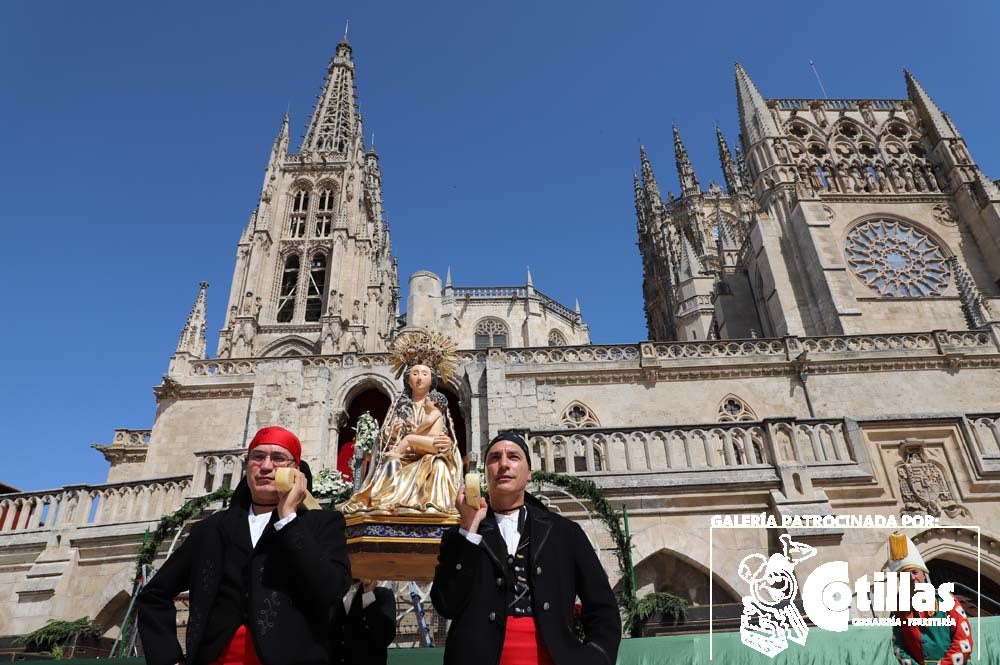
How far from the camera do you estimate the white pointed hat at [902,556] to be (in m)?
4.27

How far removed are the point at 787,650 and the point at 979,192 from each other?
97.0 feet

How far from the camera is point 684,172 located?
5134 cm

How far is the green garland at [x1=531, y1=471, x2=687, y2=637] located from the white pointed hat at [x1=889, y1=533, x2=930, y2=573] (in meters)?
3.08

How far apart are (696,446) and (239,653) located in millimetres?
8903

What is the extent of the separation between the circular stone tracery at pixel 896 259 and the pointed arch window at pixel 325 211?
31.7 metres

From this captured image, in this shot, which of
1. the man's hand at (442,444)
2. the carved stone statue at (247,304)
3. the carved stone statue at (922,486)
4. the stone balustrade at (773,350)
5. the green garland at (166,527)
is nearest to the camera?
the man's hand at (442,444)

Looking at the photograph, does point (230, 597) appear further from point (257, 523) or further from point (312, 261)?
point (312, 261)

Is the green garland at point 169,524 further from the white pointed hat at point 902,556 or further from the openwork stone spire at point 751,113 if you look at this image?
the openwork stone spire at point 751,113

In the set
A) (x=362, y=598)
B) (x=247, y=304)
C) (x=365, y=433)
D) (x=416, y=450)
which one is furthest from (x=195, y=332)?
(x=362, y=598)

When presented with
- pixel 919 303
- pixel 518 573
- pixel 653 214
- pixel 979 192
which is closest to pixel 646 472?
pixel 518 573

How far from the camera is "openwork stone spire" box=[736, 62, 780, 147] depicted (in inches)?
1140

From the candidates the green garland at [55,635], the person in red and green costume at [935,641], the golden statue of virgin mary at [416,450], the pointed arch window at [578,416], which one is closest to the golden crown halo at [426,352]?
the golden statue of virgin mary at [416,450]

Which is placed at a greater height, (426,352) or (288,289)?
(288,289)

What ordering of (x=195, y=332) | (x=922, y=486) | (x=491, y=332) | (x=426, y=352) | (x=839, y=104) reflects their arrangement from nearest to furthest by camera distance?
(x=426, y=352) → (x=922, y=486) → (x=195, y=332) → (x=839, y=104) → (x=491, y=332)
